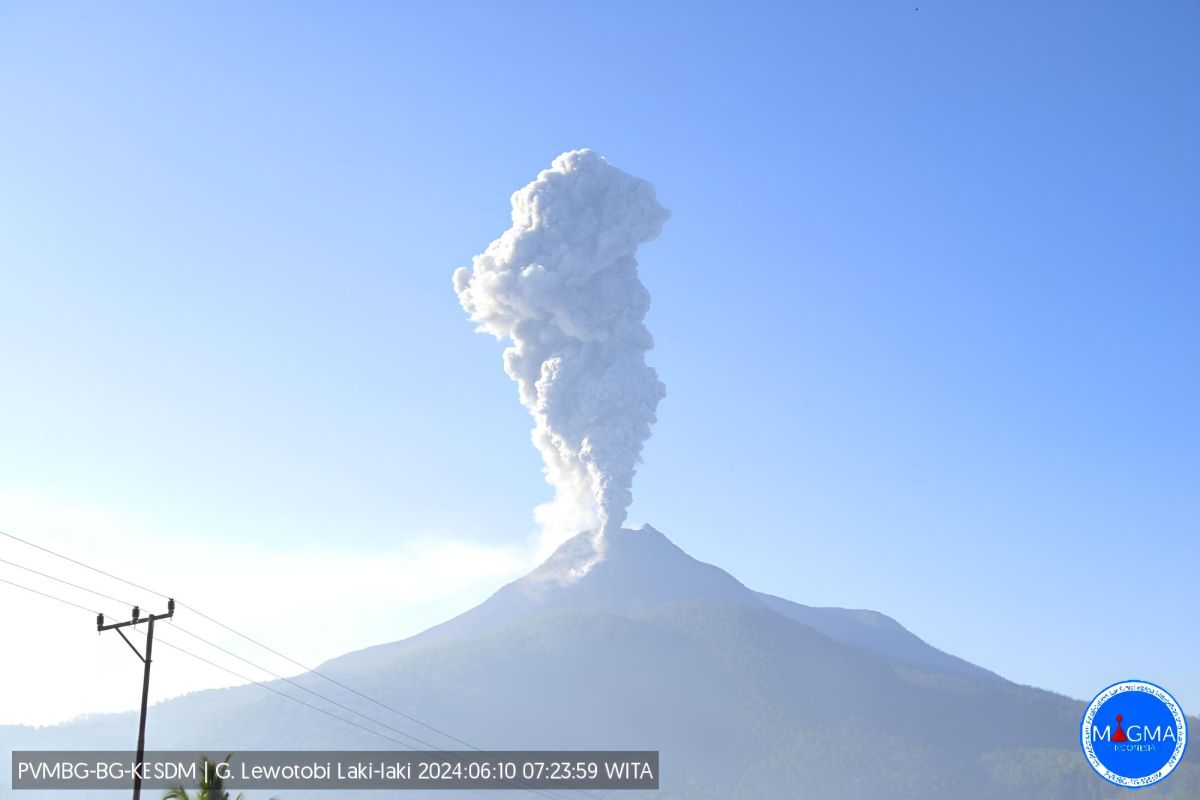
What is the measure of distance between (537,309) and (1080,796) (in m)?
119

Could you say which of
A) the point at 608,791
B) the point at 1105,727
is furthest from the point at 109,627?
the point at 608,791

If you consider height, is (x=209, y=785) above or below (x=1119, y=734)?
below

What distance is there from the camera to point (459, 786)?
7254 inches

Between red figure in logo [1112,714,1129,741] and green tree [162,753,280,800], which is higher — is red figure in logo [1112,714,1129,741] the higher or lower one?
the higher one

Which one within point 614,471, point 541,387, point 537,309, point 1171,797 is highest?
point 537,309

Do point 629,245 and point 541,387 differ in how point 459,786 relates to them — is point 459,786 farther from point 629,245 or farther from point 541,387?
point 629,245

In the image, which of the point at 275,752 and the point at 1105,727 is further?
the point at 275,752
